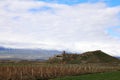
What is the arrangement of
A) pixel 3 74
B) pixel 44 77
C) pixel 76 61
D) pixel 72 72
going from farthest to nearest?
1. pixel 76 61
2. pixel 72 72
3. pixel 44 77
4. pixel 3 74

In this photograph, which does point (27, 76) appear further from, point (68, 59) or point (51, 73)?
point (68, 59)

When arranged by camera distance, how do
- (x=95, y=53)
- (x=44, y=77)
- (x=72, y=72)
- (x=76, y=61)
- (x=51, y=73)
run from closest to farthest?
(x=44, y=77)
(x=51, y=73)
(x=72, y=72)
(x=76, y=61)
(x=95, y=53)

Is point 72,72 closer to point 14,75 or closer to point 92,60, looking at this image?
point 14,75

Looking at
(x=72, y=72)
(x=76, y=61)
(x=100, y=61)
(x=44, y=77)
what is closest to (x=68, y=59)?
(x=76, y=61)

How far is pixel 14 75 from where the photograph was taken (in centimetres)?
5303

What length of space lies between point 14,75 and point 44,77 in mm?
5905

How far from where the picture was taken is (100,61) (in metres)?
140

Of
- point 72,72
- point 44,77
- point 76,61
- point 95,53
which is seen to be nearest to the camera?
point 44,77

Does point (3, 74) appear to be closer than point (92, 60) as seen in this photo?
Yes

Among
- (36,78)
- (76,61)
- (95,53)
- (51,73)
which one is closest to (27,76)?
(36,78)

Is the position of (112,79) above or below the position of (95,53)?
below

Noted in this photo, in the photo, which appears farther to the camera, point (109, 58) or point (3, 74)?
point (109, 58)

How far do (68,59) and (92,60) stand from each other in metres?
10.0

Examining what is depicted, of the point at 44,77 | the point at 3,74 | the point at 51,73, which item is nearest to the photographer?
the point at 3,74
